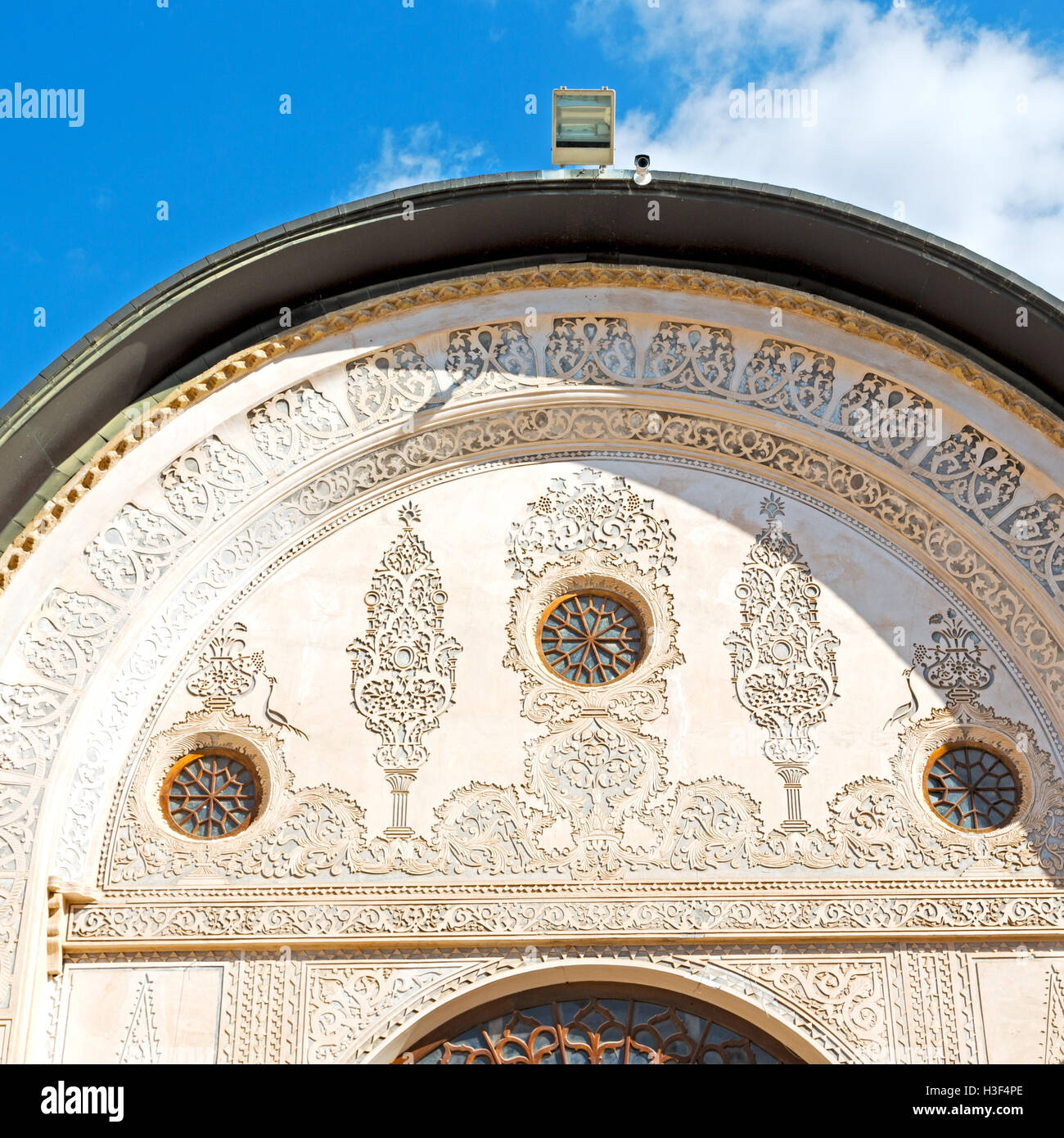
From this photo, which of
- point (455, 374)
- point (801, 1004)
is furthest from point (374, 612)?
point (801, 1004)

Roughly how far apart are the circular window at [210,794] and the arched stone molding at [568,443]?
0.49 metres

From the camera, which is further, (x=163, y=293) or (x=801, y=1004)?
(x=163, y=293)

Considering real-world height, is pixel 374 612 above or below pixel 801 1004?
above

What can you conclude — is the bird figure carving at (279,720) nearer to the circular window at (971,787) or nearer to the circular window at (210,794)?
the circular window at (210,794)

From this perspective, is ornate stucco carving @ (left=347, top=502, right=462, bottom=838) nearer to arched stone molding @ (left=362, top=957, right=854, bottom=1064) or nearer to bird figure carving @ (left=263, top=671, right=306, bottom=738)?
bird figure carving @ (left=263, top=671, right=306, bottom=738)

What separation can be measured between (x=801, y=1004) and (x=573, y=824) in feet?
4.98

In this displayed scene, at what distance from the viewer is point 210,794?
384 inches

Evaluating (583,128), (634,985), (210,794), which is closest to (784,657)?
(634,985)

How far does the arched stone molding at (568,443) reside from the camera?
9.99 m

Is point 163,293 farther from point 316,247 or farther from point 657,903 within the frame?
point 657,903

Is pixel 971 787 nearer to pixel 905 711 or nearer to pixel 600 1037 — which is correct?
pixel 905 711

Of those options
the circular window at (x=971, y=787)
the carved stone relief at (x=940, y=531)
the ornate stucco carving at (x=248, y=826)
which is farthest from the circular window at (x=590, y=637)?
the circular window at (x=971, y=787)

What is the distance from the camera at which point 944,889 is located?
9.28 m

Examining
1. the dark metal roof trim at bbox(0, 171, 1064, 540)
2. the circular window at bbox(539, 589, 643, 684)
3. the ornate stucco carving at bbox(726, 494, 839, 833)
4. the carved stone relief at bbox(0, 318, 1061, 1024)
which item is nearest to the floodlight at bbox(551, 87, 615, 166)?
the dark metal roof trim at bbox(0, 171, 1064, 540)
